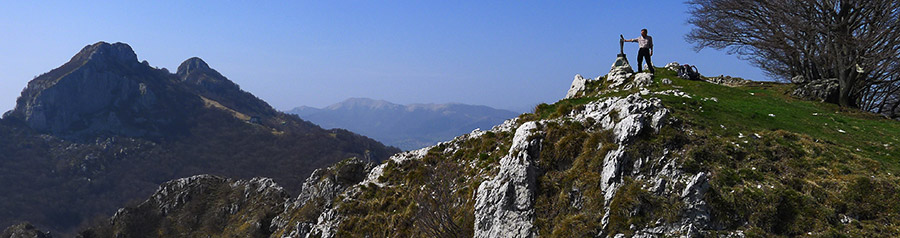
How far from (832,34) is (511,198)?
2442cm

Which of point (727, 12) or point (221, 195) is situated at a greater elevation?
point (727, 12)

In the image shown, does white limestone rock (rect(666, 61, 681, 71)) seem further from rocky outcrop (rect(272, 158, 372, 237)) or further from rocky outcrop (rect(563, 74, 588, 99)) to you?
rocky outcrop (rect(272, 158, 372, 237))

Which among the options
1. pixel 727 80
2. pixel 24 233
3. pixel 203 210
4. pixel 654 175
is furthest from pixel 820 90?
pixel 24 233

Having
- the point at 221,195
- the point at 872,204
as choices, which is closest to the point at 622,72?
the point at 872,204

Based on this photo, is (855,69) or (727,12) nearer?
(855,69)

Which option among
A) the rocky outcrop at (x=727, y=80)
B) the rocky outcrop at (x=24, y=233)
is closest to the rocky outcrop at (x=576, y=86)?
the rocky outcrop at (x=727, y=80)

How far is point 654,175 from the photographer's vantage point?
666 inches

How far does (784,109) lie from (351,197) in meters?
26.7

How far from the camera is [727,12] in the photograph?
34.3 m

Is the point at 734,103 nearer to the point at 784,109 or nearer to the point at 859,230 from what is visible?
the point at 784,109

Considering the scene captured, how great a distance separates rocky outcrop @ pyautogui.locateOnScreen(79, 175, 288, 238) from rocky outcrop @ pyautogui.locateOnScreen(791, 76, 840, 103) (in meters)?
49.4

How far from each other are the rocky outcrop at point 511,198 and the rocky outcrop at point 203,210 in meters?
36.6

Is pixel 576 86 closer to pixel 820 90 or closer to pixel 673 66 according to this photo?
pixel 673 66

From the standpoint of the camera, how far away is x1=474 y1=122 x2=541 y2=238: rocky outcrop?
1902 cm
